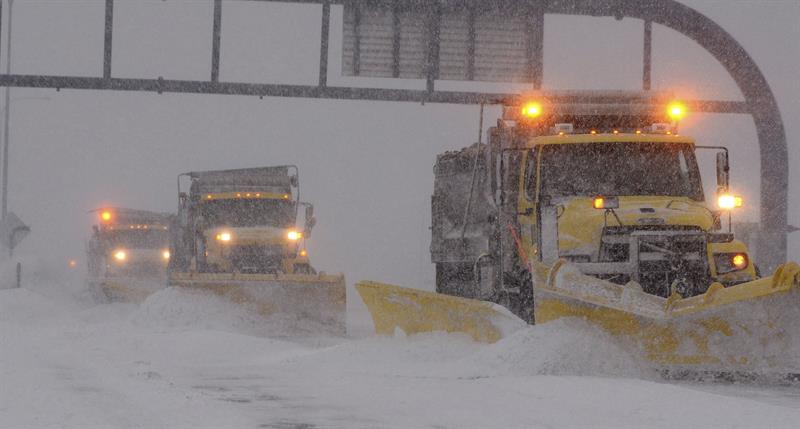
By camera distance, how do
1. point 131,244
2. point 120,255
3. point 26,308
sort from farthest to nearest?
point 131,244 → point 120,255 → point 26,308

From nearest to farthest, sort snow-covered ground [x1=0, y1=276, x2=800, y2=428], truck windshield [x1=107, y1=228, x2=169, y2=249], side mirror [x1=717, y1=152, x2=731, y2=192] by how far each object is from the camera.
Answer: snow-covered ground [x1=0, y1=276, x2=800, y2=428] < side mirror [x1=717, y1=152, x2=731, y2=192] < truck windshield [x1=107, y1=228, x2=169, y2=249]

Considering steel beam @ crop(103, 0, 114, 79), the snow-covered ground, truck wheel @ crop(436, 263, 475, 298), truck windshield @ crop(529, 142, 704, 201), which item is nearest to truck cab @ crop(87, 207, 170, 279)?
steel beam @ crop(103, 0, 114, 79)

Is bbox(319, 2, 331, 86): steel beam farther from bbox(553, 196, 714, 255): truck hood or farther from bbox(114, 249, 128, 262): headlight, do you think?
bbox(114, 249, 128, 262): headlight

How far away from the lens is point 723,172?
1396cm

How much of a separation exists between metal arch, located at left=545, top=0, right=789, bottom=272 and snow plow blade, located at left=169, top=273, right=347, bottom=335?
654 centimetres

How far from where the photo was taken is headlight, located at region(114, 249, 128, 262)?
126ft

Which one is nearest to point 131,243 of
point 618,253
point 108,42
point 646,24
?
point 108,42

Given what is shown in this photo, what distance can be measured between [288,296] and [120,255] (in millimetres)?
18433

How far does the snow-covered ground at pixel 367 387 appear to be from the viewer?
891cm

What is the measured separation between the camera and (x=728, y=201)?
44.9 ft

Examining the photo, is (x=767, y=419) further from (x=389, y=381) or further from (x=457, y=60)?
(x=457, y=60)

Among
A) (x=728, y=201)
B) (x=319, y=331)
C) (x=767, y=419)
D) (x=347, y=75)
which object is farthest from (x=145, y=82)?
(x=767, y=419)

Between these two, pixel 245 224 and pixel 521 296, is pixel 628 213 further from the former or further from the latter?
pixel 245 224

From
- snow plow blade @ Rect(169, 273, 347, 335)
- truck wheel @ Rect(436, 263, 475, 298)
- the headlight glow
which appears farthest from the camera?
snow plow blade @ Rect(169, 273, 347, 335)
